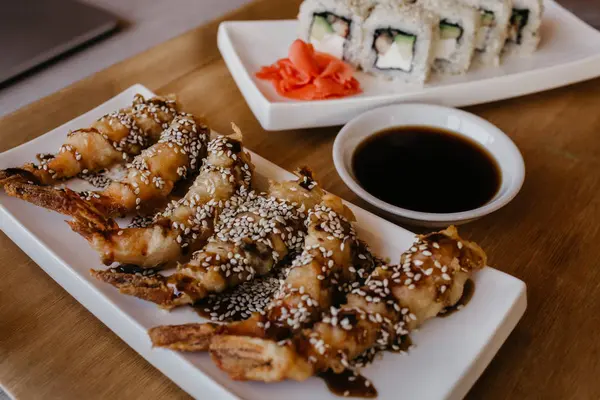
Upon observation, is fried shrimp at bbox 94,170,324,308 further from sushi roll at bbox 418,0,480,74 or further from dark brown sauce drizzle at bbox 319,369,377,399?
sushi roll at bbox 418,0,480,74

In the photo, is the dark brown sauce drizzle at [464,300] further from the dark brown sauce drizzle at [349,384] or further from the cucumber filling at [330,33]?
the cucumber filling at [330,33]

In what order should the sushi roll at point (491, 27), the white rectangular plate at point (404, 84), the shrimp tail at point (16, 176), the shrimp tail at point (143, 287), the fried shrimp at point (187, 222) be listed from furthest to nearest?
the sushi roll at point (491, 27)
the white rectangular plate at point (404, 84)
the shrimp tail at point (16, 176)
the fried shrimp at point (187, 222)
the shrimp tail at point (143, 287)

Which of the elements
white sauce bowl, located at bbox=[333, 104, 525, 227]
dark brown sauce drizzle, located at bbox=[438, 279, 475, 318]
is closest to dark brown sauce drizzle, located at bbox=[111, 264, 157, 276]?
white sauce bowl, located at bbox=[333, 104, 525, 227]

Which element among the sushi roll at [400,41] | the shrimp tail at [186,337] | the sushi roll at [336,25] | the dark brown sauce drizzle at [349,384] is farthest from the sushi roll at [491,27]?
the shrimp tail at [186,337]

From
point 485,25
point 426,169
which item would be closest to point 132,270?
point 426,169

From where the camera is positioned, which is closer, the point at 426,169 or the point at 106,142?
the point at 106,142

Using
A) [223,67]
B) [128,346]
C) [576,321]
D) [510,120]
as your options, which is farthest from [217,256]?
[510,120]

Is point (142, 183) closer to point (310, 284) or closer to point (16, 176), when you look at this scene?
point (16, 176)
